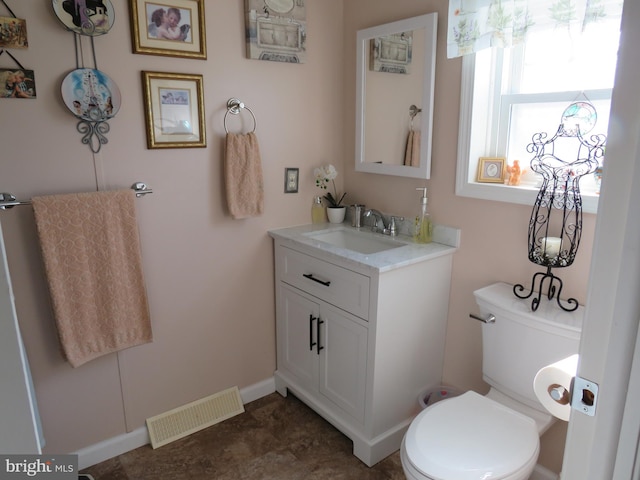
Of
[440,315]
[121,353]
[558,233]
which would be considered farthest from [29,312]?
[558,233]

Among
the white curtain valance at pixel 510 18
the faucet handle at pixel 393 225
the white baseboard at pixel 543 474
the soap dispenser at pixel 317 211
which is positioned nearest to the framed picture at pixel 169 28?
the soap dispenser at pixel 317 211

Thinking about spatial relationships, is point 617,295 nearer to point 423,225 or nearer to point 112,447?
point 423,225

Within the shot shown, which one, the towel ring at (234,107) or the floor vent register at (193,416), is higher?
the towel ring at (234,107)

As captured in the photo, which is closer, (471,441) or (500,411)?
(471,441)

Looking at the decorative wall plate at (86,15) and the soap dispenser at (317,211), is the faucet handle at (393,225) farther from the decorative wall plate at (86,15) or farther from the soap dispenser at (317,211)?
the decorative wall plate at (86,15)

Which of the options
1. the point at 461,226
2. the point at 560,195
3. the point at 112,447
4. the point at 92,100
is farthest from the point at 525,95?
the point at 112,447

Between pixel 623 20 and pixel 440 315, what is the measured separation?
65.5 inches

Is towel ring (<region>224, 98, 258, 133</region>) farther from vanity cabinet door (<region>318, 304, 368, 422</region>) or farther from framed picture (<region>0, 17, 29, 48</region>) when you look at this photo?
vanity cabinet door (<region>318, 304, 368, 422</region>)

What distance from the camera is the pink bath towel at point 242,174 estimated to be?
83.9 inches

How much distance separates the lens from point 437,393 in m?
2.21

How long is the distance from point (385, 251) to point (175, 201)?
3.19 feet

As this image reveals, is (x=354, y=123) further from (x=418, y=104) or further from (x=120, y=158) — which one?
(x=120, y=158)

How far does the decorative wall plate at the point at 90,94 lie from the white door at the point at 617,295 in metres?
1.74

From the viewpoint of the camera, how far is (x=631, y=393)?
0.63 metres
